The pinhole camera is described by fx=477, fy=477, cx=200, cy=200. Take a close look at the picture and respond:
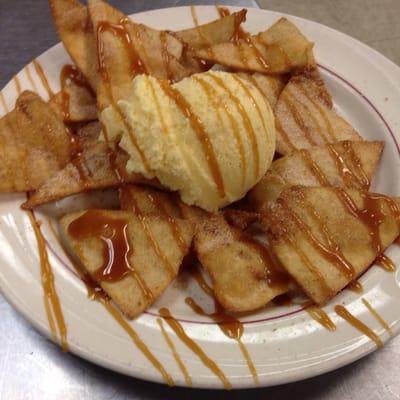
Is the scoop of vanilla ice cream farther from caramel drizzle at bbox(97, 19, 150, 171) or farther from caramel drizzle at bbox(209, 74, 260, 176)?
caramel drizzle at bbox(97, 19, 150, 171)

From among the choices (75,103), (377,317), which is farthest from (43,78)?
(377,317)

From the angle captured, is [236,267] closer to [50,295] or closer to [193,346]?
[193,346]

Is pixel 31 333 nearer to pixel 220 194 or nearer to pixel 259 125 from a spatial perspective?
pixel 220 194

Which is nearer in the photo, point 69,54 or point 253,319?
point 253,319

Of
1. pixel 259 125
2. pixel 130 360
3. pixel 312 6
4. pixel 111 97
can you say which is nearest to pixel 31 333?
pixel 130 360

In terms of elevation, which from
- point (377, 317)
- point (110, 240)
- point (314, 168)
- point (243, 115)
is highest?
point (243, 115)

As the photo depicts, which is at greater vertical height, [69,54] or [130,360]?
[69,54]
